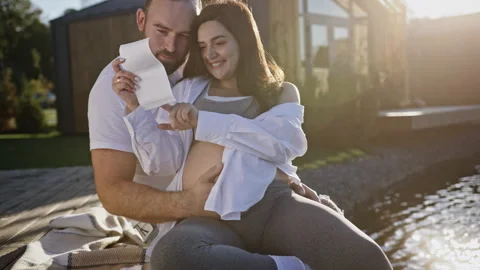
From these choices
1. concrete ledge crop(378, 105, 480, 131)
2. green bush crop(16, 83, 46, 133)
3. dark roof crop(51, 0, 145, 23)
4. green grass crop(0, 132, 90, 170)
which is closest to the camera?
green grass crop(0, 132, 90, 170)

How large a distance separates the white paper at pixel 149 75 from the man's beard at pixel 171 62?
0.51 m

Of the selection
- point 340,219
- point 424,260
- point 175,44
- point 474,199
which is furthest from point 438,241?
point 175,44

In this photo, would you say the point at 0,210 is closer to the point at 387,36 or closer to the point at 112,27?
the point at 112,27

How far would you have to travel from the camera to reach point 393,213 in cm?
540

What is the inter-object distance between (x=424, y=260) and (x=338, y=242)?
7.23 feet

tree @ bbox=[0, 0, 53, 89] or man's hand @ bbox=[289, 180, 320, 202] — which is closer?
man's hand @ bbox=[289, 180, 320, 202]

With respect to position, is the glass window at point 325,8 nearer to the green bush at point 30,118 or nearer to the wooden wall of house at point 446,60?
the wooden wall of house at point 446,60

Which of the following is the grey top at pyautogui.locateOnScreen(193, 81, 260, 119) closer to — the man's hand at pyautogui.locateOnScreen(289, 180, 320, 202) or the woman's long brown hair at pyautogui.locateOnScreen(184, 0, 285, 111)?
the woman's long brown hair at pyautogui.locateOnScreen(184, 0, 285, 111)

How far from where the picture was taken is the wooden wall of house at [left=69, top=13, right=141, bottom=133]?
1126cm

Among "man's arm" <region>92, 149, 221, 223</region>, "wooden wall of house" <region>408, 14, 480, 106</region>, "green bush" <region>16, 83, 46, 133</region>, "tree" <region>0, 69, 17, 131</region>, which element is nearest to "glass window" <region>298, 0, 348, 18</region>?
"wooden wall of house" <region>408, 14, 480, 106</region>

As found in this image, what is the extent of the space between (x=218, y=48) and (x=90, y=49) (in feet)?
32.8

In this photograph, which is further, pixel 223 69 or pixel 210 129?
pixel 223 69

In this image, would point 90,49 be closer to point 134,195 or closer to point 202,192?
point 134,195

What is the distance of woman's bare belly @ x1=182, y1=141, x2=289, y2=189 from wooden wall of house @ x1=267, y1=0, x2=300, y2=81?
19.1 ft
